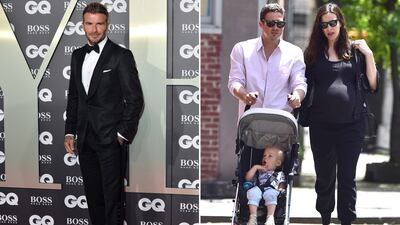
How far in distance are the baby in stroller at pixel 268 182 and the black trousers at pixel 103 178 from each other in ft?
Result: 3.64

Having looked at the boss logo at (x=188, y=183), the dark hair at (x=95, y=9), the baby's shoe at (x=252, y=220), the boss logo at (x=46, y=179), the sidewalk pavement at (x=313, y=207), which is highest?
the dark hair at (x=95, y=9)

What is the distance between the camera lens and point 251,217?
5562 millimetres

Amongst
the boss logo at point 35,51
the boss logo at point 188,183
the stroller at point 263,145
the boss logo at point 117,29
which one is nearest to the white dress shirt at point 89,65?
the boss logo at point 117,29

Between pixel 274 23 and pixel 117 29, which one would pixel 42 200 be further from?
pixel 274 23

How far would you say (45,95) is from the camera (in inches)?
259

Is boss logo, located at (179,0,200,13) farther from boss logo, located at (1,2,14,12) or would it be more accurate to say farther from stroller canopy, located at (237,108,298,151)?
boss logo, located at (1,2,14,12)

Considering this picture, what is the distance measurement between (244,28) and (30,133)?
15.3 ft

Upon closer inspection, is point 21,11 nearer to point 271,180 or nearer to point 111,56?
point 111,56

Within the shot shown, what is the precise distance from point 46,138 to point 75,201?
629mm

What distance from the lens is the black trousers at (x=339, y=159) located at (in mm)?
6438

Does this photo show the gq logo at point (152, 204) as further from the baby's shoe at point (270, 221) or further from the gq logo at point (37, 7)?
the gq logo at point (37, 7)

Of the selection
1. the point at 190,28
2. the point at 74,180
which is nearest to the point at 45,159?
the point at 74,180

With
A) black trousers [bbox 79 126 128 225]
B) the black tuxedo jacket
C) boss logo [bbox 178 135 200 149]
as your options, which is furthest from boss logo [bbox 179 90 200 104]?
black trousers [bbox 79 126 128 225]

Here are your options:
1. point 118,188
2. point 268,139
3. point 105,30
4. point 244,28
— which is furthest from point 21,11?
point 244,28
